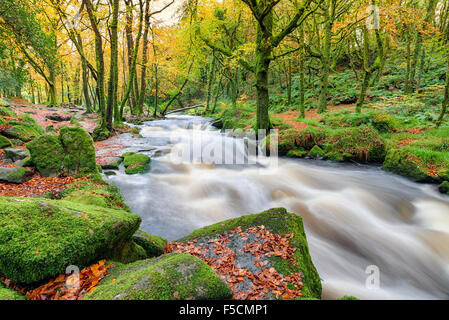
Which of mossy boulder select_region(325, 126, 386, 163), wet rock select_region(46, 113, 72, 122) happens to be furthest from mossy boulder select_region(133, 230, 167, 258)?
wet rock select_region(46, 113, 72, 122)

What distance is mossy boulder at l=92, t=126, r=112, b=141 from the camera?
11.3 m

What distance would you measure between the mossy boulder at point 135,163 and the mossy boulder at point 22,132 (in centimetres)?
415

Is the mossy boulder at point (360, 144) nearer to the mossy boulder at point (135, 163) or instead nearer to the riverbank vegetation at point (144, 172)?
the riverbank vegetation at point (144, 172)

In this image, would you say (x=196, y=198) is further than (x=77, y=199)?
Yes

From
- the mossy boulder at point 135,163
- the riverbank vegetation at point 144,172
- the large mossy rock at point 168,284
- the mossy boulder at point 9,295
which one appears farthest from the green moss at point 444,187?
the mossy boulder at point 135,163

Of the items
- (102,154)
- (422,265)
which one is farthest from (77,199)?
(422,265)

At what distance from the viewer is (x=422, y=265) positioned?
390cm

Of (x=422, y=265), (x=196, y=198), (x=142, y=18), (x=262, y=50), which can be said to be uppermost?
(x=142, y=18)

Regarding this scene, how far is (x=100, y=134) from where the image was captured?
11445 mm

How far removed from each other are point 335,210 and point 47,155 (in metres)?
7.90

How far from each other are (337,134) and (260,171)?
3.90 metres

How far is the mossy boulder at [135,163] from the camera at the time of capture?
7498 millimetres

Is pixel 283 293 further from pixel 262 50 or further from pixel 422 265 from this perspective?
pixel 262 50

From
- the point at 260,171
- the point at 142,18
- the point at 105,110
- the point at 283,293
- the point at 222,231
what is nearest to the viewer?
the point at 283,293
